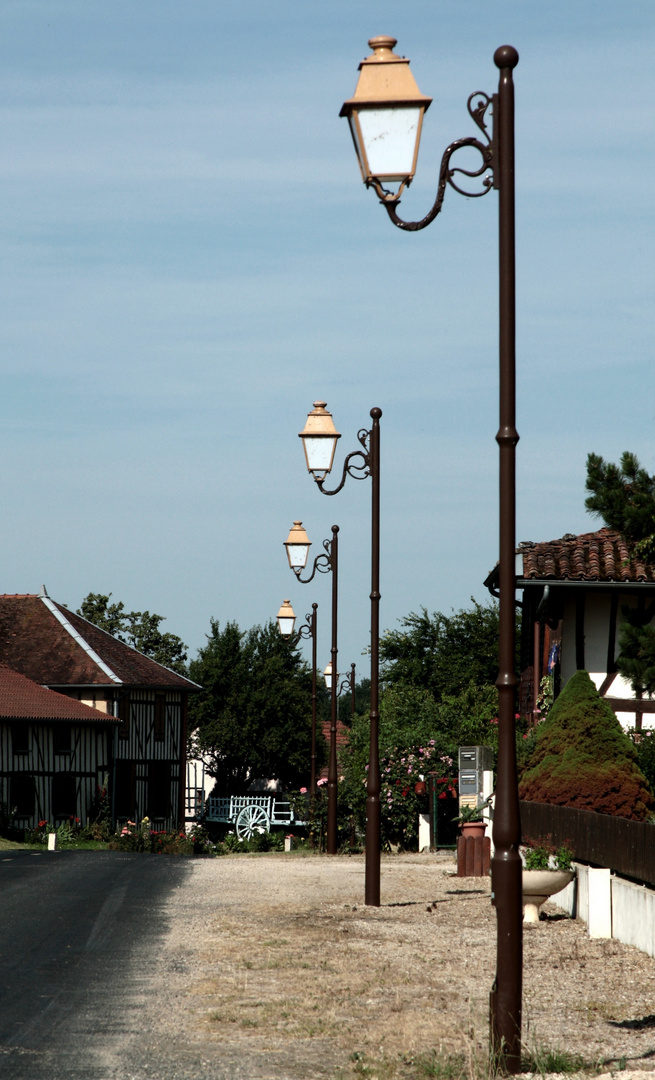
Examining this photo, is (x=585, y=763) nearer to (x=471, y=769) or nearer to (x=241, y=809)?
(x=471, y=769)

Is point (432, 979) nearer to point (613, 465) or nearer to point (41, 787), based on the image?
point (613, 465)

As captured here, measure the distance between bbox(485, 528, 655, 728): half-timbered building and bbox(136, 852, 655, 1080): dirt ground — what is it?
24.1ft

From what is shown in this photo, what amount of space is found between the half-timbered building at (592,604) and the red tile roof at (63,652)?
21309 millimetres

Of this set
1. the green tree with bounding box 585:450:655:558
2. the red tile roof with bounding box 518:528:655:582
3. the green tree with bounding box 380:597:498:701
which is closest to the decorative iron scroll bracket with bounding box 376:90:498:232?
the green tree with bounding box 585:450:655:558

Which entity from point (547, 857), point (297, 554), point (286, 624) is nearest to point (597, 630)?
point (297, 554)

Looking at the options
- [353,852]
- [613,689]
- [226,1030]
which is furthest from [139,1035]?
[353,852]

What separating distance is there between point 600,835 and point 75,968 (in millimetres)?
5245

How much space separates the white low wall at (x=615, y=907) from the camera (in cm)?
986

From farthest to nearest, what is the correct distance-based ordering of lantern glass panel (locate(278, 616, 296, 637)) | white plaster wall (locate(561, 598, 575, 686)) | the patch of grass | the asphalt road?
lantern glass panel (locate(278, 616, 296, 637)) → white plaster wall (locate(561, 598, 575, 686)) → the asphalt road → the patch of grass

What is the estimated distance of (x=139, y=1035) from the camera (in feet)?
22.4

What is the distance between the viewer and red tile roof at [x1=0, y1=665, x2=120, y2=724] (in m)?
36.8

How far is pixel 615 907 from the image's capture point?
10898 mm

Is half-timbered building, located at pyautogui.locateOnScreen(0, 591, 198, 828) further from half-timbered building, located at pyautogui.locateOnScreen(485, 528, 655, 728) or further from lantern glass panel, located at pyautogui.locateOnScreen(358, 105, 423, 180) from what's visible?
lantern glass panel, located at pyautogui.locateOnScreen(358, 105, 423, 180)

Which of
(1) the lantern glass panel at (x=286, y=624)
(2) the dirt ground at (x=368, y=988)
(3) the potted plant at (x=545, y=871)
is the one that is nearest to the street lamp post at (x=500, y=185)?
(2) the dirt ground at (x=368, y=988)
